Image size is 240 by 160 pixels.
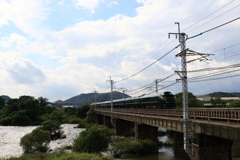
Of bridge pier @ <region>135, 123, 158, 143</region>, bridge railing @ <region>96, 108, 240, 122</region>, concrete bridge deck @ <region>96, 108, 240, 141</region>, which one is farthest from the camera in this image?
bridge pier @ <region>135, 123, 158, 143</region>

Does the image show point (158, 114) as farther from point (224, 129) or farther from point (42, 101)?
point (42, 101)

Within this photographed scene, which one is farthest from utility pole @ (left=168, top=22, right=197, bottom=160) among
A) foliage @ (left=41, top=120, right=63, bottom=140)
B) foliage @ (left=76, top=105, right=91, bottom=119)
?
foliage @ (left=76, top=105, right=91, bottom=119)

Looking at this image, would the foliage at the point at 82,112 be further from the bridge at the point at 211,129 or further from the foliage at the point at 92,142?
the bridge at the point at 211,129

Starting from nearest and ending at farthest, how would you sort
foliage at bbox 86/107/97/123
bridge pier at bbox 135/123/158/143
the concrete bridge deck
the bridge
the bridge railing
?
the concrete bridge deck < the bridge < the bridge railing < bridge pier at bbox 135/123/158/143 < foliage at bbox 86/107/97/123

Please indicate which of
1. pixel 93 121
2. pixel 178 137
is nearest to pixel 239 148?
pixel 178 137

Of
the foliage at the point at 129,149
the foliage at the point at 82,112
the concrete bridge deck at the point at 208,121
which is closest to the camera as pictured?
the concrete bridge deck at the point at 208,121

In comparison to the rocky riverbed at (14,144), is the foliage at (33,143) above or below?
above

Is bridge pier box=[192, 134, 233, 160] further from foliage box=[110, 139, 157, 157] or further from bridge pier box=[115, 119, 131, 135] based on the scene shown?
bridge pier box=[115, 119, 131, 135]

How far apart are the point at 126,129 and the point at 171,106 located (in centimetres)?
2303

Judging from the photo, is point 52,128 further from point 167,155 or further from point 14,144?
point 167,155

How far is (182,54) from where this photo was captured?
70.7ft

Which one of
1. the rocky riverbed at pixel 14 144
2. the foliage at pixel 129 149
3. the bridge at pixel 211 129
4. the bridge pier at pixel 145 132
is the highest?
the bridge at pixel 211 129

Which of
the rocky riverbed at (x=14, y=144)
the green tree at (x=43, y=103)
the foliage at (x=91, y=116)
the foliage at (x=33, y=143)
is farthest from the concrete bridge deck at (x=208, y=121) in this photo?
the green tree at (x=43, y=103)

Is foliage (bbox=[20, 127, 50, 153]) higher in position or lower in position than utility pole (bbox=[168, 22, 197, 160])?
lower
